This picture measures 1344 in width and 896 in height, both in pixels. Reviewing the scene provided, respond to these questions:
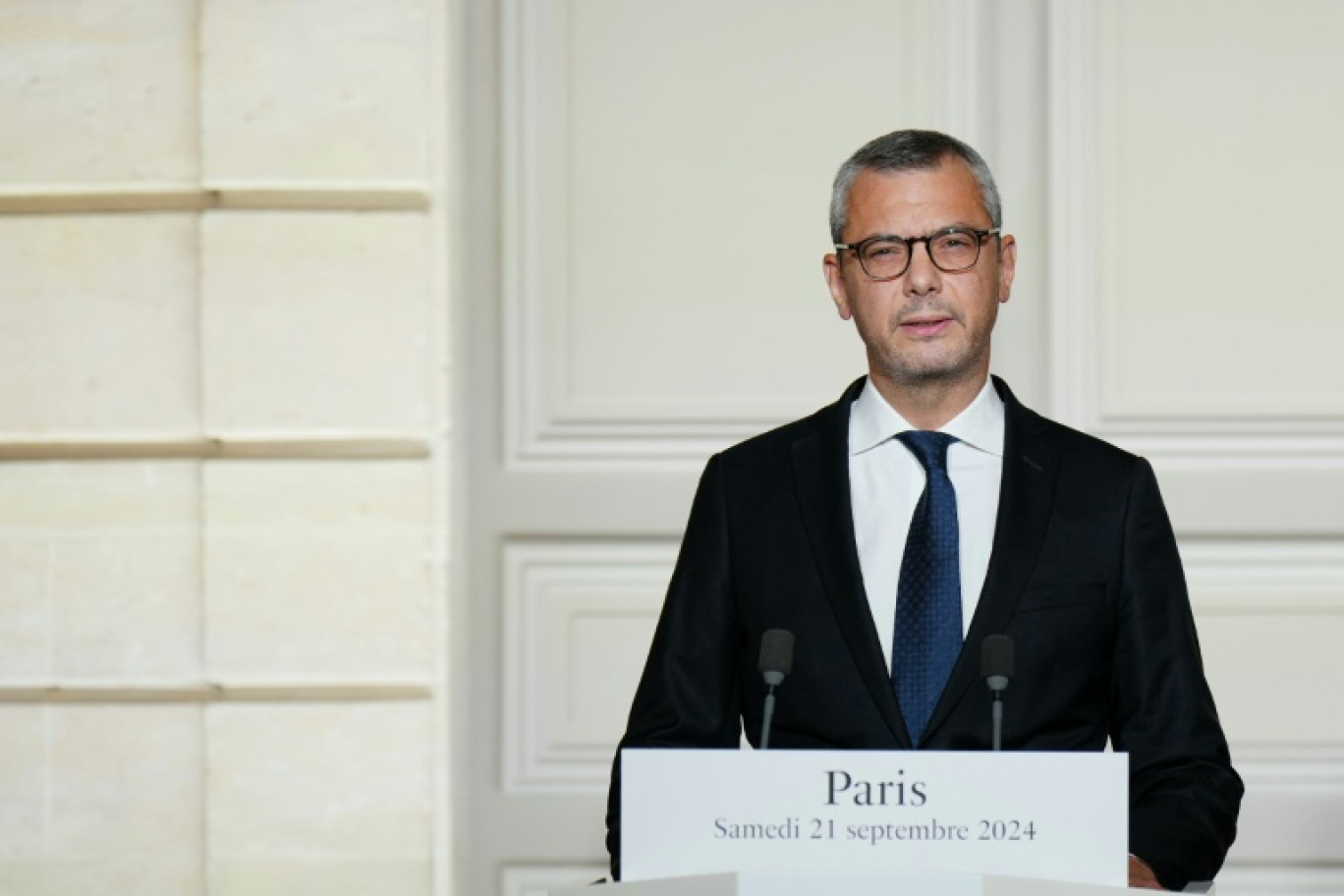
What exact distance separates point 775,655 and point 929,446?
2.07 ft

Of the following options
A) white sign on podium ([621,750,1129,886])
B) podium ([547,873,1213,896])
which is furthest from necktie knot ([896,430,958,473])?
podium ([547,873,1213,896])

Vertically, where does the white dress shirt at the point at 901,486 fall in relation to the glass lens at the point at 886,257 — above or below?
below

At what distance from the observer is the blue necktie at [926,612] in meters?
2.80

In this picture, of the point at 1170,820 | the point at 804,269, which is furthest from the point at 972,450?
the point at 804,269

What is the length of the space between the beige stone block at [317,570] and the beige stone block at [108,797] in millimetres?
187

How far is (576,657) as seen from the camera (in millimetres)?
4148

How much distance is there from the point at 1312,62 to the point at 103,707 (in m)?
2.70

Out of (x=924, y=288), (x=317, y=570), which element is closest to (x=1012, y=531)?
(x=924, y=288)

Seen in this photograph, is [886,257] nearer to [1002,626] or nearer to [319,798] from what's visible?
[1002,626]

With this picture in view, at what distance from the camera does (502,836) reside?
13.6 ft

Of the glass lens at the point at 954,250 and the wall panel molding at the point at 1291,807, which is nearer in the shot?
the glass lens at the point at 954,250

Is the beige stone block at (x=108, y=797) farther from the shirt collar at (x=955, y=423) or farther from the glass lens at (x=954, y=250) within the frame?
the glass lens at (x=954, y=250)

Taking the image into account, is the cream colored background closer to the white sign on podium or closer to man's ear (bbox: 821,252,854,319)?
man's ear (bbox: 821,252,854,319)

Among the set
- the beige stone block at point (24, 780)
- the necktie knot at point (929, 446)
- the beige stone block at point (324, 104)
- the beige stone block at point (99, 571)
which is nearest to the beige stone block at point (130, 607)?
the beige stone block at point (99, 571)
